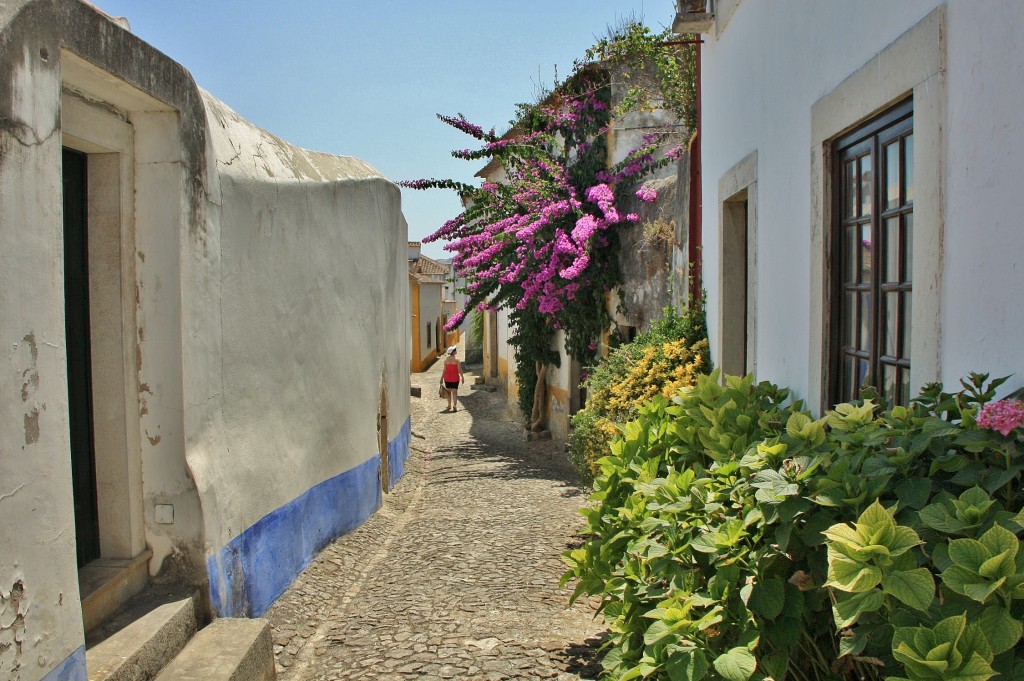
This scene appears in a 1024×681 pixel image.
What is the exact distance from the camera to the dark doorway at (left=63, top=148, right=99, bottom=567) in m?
3.57

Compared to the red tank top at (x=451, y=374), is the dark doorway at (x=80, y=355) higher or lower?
higher

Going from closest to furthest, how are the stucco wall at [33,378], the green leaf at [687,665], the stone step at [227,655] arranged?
the green leaf at [687,665]
the stucco wall at [33,378]
the stone step at [227,655]

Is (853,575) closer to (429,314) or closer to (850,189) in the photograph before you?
(850,189)

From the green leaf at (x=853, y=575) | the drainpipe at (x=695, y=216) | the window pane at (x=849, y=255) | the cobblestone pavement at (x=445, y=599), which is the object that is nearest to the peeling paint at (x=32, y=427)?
the cobblestone pavement at (x=445, y=599)

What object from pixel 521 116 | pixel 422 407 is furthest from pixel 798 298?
pixel 422 407

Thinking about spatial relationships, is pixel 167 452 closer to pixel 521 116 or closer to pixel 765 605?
pixel 765 605

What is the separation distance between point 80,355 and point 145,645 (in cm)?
134

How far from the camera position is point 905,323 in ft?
9.46

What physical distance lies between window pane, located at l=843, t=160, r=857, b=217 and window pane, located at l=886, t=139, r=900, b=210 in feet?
1.17

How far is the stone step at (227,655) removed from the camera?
3.30 m

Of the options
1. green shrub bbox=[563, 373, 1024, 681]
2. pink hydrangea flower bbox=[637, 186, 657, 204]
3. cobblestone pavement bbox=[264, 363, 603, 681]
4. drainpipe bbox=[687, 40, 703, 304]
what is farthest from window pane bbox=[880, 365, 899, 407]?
pink hydrangea flower bbox=[637, 186, 657, 204]

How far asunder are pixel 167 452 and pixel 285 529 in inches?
51.0

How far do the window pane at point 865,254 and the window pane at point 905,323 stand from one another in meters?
0.32

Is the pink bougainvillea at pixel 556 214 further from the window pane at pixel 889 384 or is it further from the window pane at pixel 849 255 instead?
the window pane at pixel 889 384
